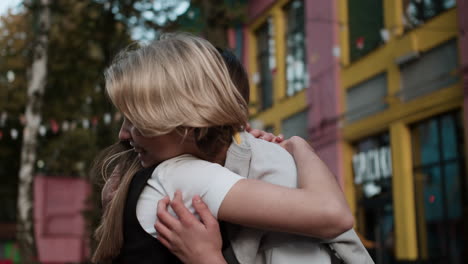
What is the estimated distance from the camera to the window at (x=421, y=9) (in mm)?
8969

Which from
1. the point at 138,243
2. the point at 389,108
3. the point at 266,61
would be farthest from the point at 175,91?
the point at 266,61

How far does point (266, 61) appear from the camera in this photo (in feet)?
50.3

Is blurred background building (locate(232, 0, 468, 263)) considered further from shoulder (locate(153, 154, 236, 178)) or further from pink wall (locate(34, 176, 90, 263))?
pink wall (locate(34, 176, 90, 263))

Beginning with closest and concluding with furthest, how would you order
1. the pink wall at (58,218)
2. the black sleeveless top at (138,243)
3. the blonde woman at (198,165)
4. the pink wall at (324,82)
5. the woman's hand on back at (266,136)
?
the blonde woman at (198,165) < the black sleeveless top at (138,243) < the woman's hand on back at (266,136) < the pink wall at (324,82) < the pink wall at (58,218)

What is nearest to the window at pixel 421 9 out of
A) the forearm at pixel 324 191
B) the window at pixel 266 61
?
the window at pixel 266 61

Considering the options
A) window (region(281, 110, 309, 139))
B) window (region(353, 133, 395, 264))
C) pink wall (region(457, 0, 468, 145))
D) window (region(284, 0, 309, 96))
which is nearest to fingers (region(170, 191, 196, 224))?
pink wall (region(457, 0, 468, 145))

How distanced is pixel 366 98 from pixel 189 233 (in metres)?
9.84

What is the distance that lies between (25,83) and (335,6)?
438 inches

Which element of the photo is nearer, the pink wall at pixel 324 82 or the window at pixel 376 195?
the window at pixel 376 195

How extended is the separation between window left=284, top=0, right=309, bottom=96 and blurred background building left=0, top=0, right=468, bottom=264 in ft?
0.07

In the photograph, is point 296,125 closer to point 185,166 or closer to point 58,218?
point 58,218

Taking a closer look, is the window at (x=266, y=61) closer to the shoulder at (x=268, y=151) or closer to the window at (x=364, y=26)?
the window at (x=364, y=26)

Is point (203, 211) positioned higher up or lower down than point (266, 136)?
lower down

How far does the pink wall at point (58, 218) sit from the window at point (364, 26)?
35.9ft
